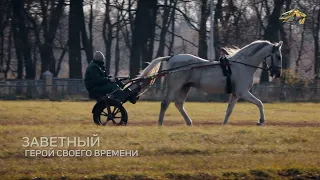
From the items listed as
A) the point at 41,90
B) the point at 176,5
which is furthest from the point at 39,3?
the point at 176,5

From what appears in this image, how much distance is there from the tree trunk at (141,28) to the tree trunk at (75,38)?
3707 mm

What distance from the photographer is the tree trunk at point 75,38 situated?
45.2 m

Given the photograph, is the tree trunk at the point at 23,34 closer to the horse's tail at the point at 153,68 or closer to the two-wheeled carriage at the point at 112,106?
the horse's tail at the point at 153,68

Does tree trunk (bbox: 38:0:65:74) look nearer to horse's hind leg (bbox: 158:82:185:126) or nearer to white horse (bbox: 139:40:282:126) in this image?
white horse (bbox: 139:40:282:126)

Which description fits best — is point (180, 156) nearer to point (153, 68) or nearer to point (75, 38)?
point (153, 68)

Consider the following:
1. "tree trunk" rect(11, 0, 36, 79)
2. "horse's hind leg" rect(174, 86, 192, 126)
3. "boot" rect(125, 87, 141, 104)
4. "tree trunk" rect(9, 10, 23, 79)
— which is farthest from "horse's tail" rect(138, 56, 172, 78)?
"tree trunk" rect(9, 10, 23, 79)

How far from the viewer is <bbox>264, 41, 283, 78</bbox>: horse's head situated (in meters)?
18.4

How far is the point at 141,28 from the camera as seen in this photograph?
44938mm

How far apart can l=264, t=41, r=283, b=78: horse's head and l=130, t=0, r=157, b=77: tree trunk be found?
26.2 metres

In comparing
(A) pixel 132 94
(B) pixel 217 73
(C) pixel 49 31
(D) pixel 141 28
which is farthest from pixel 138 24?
(A) pixel 132 94

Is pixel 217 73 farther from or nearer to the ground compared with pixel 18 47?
nearer to the ground

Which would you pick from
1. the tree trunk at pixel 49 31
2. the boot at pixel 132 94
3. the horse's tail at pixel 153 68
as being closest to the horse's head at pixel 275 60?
the horse's tail at pixel 153 68

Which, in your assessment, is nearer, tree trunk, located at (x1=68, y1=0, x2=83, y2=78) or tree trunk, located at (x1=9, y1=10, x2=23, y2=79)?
tree trunk, located at (x1=68, y1=0, x2=83, y2=78)

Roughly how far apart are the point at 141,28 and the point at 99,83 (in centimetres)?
2791
